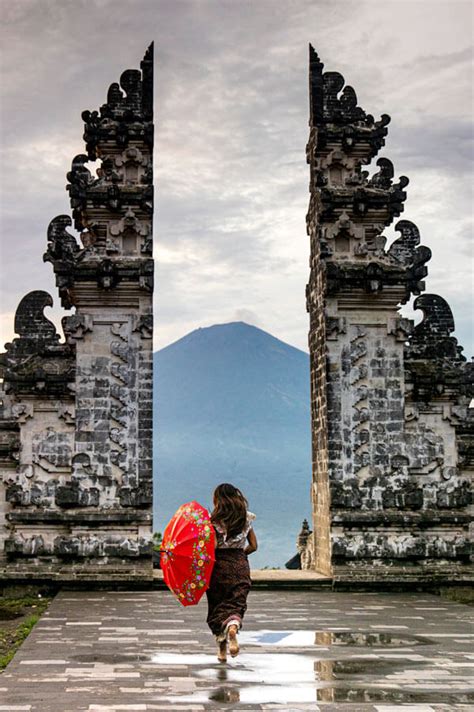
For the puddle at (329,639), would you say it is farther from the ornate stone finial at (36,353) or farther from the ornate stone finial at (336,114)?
the ornate stone finial at (336,114)

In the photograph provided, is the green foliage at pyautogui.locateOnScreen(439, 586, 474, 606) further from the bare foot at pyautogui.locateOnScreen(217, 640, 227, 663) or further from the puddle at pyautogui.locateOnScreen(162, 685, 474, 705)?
the puddle at pyautogui.locateOnScreen(162, 685, 474, 705)

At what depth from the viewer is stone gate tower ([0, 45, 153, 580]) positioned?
54.6 feet

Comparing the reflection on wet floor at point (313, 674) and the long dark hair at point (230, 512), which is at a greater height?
the long dark hair at point (230, 512)

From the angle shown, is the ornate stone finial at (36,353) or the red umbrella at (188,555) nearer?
the red umbrella at (188,555)

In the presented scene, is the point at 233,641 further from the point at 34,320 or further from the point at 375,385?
the point at 34,320

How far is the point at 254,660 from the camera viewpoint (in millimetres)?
10078

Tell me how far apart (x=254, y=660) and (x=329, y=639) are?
1.62 meters

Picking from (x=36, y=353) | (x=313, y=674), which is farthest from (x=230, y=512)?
(x=36, y=353)

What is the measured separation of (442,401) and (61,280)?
652 cm

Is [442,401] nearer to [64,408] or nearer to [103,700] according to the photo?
[64,408]

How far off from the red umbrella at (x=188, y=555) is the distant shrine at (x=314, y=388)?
6459 mm

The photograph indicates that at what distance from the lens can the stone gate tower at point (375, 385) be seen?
17062 mm

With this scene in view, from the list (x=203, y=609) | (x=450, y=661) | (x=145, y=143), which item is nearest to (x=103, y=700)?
(x=450, y=661)

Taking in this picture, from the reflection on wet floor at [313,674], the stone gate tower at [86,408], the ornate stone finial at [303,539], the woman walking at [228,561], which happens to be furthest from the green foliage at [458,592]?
the woman walking at [228,561]
